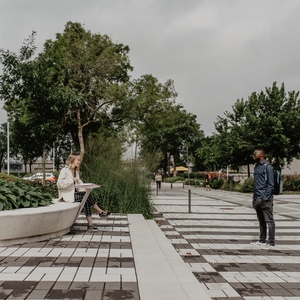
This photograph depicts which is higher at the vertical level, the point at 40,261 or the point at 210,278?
the point at 40,261

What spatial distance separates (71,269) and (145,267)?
890mm

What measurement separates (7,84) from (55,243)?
1002cm

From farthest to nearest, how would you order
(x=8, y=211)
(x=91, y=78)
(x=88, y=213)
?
(x=91, y=78) < (x=88, y=213) < (x=8, y=211)

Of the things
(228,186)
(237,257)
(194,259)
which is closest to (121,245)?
(194,259)

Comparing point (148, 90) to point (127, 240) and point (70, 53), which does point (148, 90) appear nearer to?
point (70, 53)

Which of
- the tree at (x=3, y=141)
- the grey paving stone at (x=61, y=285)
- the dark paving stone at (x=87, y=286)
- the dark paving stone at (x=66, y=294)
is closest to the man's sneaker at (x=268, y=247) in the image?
the dark paving stone at (x=87, y=286)

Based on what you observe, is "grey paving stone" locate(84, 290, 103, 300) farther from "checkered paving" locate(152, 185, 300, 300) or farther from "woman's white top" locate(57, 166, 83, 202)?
"woman's white top" locate(57, 166, 83, 202)

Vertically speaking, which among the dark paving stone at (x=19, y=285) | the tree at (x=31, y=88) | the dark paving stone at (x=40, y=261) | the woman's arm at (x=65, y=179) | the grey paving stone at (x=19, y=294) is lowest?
the grey paving stone at (x=19, y=294)

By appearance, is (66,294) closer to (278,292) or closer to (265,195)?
(278,292)

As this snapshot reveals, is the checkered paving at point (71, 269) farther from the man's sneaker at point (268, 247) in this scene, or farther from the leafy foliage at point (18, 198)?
the man's sneaker at point (268, 247)

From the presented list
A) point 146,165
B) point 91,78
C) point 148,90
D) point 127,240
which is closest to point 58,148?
point 91,78

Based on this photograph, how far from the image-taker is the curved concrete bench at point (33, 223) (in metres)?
6.73

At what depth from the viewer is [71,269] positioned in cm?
533

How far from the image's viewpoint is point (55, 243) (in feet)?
23.6
